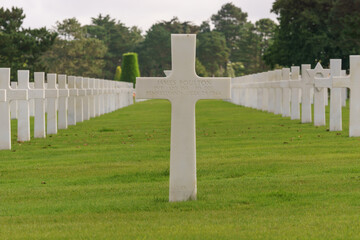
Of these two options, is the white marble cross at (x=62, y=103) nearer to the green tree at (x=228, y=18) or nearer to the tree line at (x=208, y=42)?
the tree line at (x=208, y=42)

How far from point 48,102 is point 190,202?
38.8 feet

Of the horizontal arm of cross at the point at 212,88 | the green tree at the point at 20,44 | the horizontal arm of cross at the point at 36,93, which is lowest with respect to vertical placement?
the horizontal arm of cross at the point at 36,93

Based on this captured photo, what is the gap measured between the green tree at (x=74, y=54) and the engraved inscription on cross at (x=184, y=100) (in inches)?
3726

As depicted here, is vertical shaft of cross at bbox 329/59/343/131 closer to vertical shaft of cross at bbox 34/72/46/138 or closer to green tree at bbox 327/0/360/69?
vertical shaft of cross at bbox 34/72/46/138

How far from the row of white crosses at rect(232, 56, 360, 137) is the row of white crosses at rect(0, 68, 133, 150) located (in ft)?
20.5

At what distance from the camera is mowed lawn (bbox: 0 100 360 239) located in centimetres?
680

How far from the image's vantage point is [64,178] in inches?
414

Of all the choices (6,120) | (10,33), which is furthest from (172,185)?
(10,33)

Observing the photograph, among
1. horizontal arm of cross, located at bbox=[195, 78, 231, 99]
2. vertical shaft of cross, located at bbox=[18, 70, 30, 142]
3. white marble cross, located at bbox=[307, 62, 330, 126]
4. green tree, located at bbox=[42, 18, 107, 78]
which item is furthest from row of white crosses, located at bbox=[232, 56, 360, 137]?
green tree, located at bbox=[42, 18, 107, 78]

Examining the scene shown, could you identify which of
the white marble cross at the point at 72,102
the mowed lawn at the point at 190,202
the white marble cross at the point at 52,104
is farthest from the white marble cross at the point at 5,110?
the white marble cross at the point at 72,102

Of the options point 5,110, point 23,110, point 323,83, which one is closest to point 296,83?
point 323,83

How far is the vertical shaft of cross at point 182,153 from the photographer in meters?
8.25

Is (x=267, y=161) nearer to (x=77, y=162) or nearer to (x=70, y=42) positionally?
(x=77, y=162)

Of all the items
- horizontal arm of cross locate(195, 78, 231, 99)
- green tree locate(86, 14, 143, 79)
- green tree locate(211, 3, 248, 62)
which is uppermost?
green tree locate(211, 3, 248, 62)
